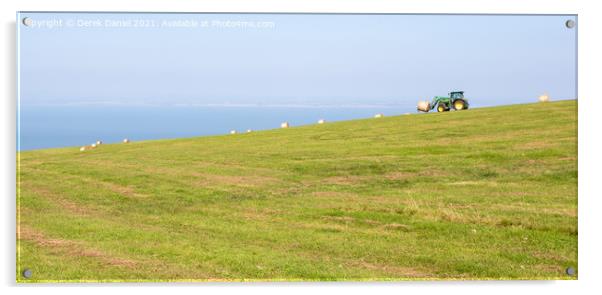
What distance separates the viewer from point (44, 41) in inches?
573

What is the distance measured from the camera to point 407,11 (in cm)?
1492

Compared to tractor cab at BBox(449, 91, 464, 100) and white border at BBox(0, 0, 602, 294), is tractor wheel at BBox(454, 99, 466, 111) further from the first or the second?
white border at BBox(0, 0, 602, 294)

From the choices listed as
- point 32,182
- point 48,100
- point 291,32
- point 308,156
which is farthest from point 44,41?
point 308,156

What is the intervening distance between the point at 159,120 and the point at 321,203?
138 inches

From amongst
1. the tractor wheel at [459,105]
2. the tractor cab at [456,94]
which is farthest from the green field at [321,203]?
the tractor cab at [456,94]

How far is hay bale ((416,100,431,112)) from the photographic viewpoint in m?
15.2

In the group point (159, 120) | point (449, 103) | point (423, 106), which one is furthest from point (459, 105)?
point (159, 120)

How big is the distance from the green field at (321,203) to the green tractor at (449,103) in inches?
7.9

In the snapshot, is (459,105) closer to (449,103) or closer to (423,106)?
(449,103)

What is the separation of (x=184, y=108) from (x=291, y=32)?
2.51 m

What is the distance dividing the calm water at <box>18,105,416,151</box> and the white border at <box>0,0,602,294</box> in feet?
2.96

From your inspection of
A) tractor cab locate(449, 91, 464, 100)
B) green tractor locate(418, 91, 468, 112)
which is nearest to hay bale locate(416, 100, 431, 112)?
green tractor locate(418, 91, 468, 112)

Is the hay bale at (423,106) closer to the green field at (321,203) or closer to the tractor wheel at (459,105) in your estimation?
the green field at (321,203)
